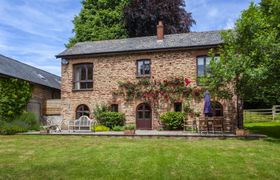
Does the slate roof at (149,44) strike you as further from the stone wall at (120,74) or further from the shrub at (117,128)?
the shrub at (117,128)

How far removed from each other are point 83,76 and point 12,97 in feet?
15.7

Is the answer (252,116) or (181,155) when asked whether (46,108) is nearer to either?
(181,155)

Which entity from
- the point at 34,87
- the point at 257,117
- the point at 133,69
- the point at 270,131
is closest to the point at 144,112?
the point at 133,69

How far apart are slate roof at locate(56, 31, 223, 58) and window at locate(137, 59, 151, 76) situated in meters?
0.84

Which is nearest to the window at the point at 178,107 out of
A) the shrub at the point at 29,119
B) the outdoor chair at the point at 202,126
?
the outdoor chair at the point at 202,126

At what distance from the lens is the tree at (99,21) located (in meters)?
31.5

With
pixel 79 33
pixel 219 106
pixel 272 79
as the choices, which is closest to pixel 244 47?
pixel 272 79

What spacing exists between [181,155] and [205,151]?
1.07 metres

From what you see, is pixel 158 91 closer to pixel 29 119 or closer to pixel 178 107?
pixel 178 107

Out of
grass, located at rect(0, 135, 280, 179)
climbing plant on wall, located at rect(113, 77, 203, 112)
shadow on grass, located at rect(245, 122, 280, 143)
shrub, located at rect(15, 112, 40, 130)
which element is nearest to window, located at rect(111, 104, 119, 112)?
climbing plant on wall, located at rect(113, 77, 203, 112)

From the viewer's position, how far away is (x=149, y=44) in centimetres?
2019

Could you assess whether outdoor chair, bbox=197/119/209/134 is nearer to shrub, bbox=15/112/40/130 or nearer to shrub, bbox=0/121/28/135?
shrub, bbox=0/121/28/135

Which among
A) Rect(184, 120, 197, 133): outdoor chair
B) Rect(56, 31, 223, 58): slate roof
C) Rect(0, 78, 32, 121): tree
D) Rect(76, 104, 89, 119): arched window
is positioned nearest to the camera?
Rect(184, 120, 197, 133): outdoor chair

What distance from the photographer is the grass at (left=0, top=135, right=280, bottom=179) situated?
741cm
